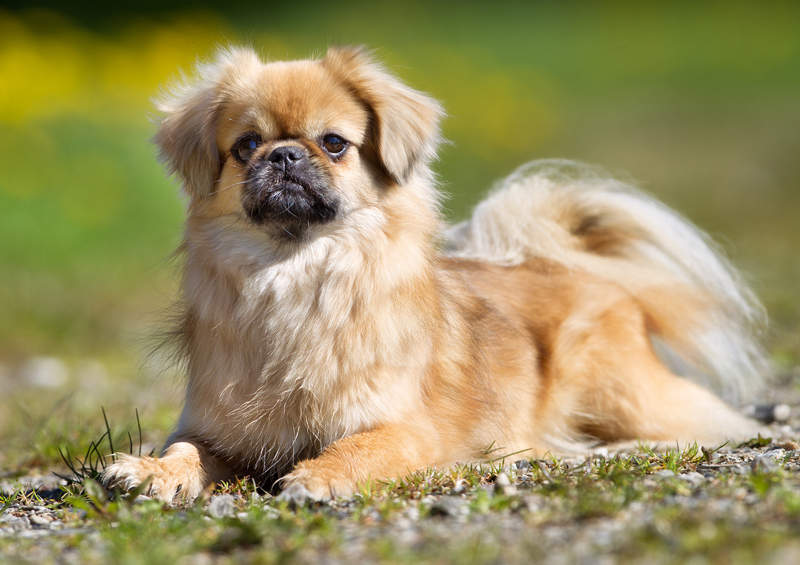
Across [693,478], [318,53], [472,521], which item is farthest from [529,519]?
[318,53]

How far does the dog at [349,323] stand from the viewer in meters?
3.44

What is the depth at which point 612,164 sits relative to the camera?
1245 centimetres

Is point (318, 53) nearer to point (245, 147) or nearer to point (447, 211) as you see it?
point (245, 147)

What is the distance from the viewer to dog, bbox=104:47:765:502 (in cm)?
344

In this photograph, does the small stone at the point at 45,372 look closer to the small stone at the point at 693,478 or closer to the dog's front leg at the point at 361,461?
the dog's front leg at the point at 361,461

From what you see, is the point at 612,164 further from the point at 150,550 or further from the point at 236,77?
the point at 150,550

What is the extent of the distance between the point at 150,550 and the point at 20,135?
773cm

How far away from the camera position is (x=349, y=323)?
349 centimetres

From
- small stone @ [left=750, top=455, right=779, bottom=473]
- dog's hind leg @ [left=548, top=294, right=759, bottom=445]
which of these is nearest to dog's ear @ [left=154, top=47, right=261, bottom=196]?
dog's hind leg @ [left=548, top=294, right=759, bottom=445]

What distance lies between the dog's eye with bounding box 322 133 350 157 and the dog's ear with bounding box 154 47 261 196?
0.42m

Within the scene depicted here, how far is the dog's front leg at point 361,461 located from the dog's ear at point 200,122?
1144mm

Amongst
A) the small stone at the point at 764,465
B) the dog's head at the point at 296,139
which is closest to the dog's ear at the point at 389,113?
the dog's head at the point at 296,139

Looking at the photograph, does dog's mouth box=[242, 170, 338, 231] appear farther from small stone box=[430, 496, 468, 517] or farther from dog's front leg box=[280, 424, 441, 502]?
small stone box=[430, 496, 468, 517]

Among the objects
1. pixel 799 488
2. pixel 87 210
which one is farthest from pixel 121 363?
pixel 799 488
